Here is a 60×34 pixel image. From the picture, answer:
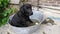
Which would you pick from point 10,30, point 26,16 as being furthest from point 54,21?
point 10,30

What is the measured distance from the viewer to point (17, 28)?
2398mm

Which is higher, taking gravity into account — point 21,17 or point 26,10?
point 26,10

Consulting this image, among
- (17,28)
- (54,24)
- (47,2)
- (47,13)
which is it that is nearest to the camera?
(17,28)

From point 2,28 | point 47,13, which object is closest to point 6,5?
point 2,28

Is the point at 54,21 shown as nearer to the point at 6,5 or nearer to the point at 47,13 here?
the point at 47,13

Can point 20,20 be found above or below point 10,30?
above

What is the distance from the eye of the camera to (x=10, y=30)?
2.63m

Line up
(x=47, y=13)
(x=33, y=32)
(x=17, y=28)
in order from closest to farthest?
(x=17, y=28), (x=33, y=32), (x=47, y=13)

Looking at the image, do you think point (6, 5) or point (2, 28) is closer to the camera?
point (2, 28)

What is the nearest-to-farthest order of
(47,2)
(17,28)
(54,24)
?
(17,28), (54,24), (47,2)

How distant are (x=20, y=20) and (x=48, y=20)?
22.0 inches

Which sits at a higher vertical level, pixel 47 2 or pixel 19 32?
pixel 47 2

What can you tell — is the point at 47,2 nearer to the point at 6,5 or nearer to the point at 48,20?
the point at 48,20

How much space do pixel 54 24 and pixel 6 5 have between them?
3.02 ft
